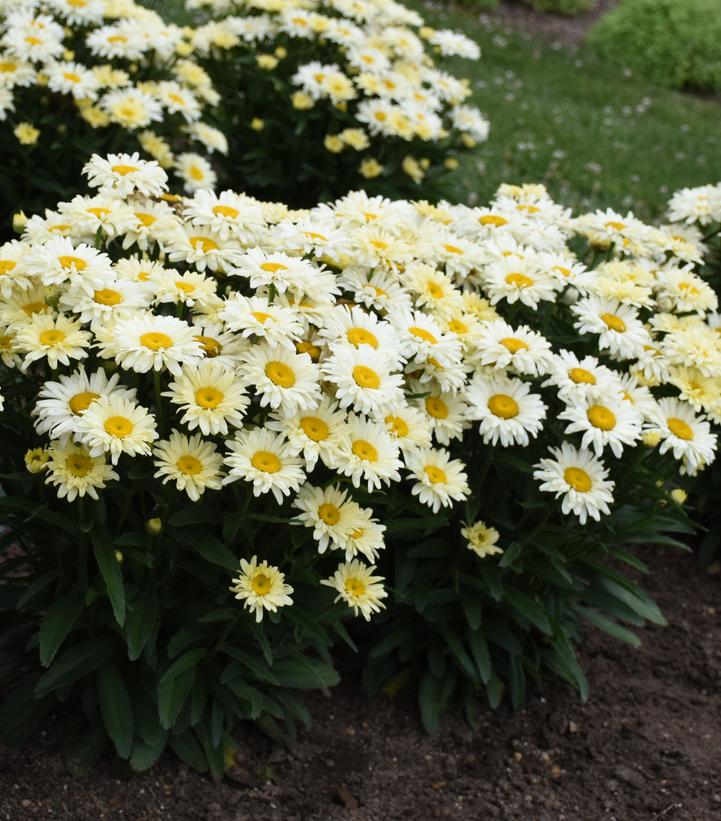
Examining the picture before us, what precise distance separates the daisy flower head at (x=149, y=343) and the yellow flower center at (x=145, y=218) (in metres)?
0.48

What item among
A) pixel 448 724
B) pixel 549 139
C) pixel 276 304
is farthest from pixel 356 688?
pixel 549 139

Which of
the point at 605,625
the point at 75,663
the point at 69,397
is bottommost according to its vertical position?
the point at 605,625

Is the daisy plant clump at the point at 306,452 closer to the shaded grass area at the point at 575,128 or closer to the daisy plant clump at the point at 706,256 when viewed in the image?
the daisy plant clump at the point at 706,256

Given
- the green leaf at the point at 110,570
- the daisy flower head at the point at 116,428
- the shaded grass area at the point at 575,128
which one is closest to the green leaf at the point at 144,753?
the green leaf at the point at 110,570

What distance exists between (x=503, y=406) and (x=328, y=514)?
0.57 m

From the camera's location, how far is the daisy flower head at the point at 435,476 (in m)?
2.49

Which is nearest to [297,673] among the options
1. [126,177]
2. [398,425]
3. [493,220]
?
[398,425]

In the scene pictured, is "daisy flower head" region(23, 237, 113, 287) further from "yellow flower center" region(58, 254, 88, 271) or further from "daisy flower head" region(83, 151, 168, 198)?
"daisy flower head" region(83, 151, 168, 198)

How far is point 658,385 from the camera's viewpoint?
3.00 metres

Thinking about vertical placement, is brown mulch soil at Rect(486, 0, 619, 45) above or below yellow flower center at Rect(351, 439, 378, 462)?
below

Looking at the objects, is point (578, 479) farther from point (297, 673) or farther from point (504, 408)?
point (297, 673)

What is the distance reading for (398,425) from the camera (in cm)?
246

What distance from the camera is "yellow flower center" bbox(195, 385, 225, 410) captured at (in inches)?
83.7

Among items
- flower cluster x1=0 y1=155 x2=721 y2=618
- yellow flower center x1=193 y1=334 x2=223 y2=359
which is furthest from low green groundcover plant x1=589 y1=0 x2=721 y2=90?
yellow flower center x1=193 y1=334 x2=223 y2=359
